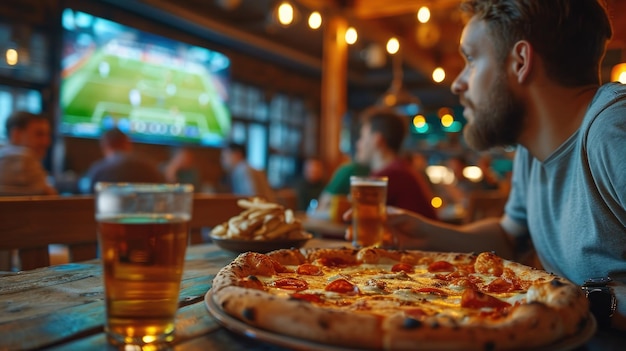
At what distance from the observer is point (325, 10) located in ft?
22.0

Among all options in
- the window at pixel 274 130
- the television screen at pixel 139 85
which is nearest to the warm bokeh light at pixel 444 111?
the window at pixel 274 130

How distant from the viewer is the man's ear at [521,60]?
1767 mm

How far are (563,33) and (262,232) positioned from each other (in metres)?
1.21

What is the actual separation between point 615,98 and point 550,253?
623 millimetres

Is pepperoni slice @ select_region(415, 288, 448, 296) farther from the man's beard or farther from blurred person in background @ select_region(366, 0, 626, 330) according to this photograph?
the man's beard

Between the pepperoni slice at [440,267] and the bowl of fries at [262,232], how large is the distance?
0.48 m

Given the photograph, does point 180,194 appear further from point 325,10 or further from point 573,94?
point 325,10

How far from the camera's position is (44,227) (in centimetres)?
182

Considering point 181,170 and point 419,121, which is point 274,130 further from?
point 419,121

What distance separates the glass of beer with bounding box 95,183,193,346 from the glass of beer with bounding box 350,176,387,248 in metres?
1.14

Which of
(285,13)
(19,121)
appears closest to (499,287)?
(285,13)

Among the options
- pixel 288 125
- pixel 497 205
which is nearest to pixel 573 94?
pixel 497 205

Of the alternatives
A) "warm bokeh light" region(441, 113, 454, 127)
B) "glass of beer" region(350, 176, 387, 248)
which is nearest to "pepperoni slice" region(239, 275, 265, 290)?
"glass of beer" region(350, 176, 387, 248)

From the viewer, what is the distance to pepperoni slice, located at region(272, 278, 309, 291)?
1.20m
